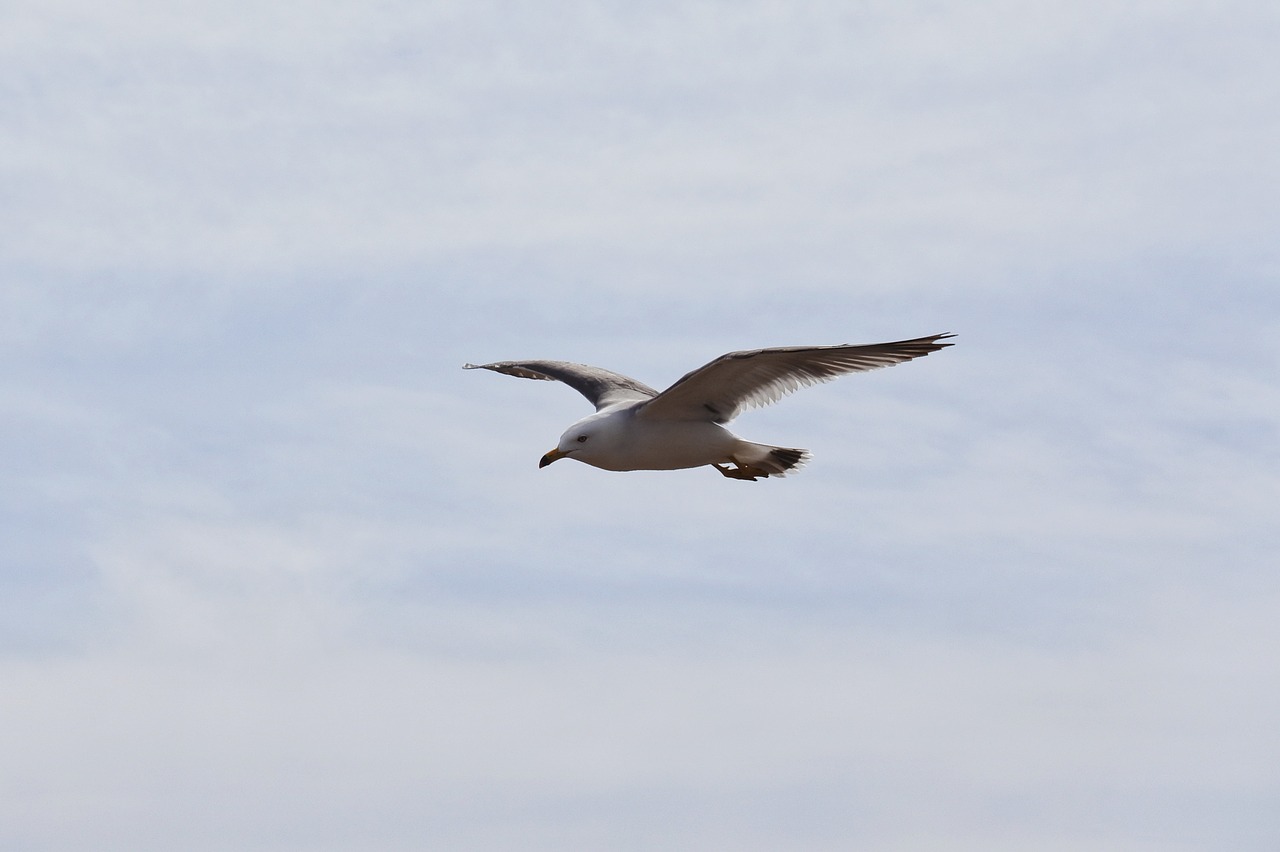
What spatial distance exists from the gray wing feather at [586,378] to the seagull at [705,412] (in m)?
1.54

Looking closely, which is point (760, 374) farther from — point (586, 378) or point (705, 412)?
point (586, 378)

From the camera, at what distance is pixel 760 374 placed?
2009 cm

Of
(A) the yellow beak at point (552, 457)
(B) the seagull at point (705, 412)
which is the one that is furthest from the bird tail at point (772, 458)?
(A) the yellow beak at point (552, 457)

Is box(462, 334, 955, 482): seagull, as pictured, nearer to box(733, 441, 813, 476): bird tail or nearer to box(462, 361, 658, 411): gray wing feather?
box(733, 441, 813, 476): bird tail

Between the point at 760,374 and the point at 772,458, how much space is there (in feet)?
8.68

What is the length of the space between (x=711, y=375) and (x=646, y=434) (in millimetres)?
1434

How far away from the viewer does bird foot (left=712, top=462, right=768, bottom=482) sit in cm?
2224

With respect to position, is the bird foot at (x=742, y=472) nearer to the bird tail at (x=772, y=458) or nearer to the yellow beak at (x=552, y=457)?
the bird tail at (x=772, y=458)

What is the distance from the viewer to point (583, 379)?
81.3 ft

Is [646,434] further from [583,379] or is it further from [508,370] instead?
[508,370]

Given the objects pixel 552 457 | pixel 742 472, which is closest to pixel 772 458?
pixel 742 472

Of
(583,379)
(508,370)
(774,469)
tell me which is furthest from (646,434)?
(508,370)

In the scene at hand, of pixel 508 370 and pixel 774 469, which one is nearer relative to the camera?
pixel 774 469

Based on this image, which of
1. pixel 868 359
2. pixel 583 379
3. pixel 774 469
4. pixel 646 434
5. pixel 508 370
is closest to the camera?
pixel 868 359
